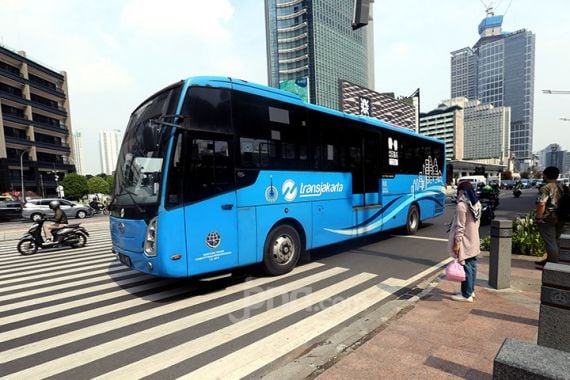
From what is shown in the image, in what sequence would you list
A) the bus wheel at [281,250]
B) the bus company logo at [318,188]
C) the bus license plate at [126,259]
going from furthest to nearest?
the bus company logo at [318,188] → the bus wheel at [281,250] → the bus license plate at [126,259]

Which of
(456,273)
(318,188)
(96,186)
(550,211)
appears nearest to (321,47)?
(96,186)

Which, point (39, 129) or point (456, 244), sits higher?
point (39, 129)

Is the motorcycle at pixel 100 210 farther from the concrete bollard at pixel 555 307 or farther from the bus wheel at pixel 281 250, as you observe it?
the concrete bollard at pixel 555 307

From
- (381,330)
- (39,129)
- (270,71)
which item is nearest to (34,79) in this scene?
(39,129)

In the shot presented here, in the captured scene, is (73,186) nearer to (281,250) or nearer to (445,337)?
(281,250)

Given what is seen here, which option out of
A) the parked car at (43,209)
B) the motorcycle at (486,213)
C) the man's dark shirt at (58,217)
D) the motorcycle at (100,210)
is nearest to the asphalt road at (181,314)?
the man's dark shirt at (58,217)

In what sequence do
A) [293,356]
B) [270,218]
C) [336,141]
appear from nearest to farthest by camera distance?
1. [293,356]
2. [270,218]
3. [336,141]

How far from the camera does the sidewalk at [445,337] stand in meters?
2.87

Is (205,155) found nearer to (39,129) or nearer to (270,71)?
(39,129)

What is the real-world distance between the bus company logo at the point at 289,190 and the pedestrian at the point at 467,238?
2.92m

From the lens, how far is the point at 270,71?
95438mm

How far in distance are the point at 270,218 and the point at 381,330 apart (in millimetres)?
2775

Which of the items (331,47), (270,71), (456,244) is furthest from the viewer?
(270,71)

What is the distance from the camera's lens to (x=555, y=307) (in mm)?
2586
